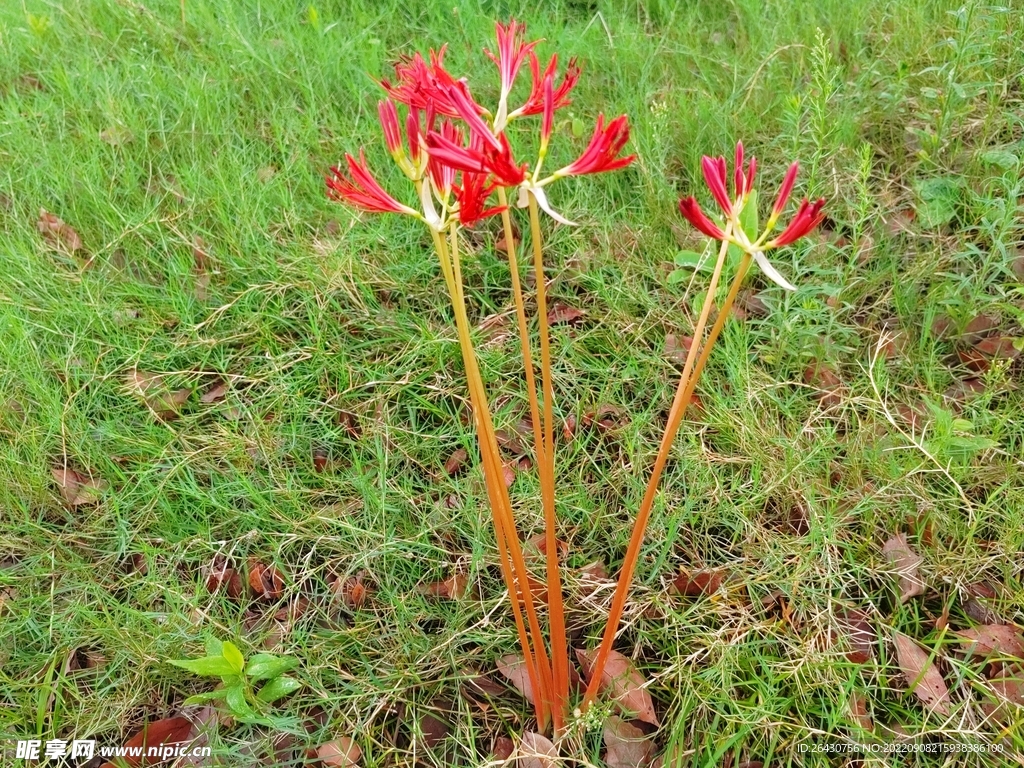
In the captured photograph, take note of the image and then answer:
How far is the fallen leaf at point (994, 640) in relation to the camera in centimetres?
159

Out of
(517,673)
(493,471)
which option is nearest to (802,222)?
(493,471)

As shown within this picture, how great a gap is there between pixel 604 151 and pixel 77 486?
1.78 m

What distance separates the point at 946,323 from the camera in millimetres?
2172

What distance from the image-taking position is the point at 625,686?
5.24 feet

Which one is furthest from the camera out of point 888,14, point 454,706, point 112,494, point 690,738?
point 888,14

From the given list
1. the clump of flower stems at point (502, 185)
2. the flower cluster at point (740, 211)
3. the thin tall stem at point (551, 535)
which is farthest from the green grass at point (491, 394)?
the flower cluster at point (740, 211)

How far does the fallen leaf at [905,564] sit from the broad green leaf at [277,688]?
1.36m

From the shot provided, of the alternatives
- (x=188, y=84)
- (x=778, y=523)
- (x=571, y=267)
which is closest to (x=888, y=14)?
(x=571, y=267)

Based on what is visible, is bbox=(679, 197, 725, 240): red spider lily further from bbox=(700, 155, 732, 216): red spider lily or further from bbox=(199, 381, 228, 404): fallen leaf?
bbox=(199, 381, 228, 404): fallen leaf

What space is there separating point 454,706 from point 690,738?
0.50 metres

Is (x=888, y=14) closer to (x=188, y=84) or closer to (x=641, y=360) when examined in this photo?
(x=641, y=360)

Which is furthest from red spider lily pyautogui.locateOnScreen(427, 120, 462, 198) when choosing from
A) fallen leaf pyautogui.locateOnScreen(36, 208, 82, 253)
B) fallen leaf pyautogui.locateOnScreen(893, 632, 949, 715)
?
fallen leaf pyautogui.locateOnScreen(36, 208, 82, 253)

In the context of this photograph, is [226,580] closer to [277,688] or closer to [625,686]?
[277,688]

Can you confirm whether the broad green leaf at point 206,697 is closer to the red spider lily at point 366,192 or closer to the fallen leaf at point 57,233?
the red spider lily at point 366,192
